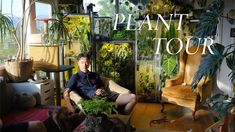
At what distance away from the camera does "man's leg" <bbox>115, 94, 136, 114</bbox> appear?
127 inches

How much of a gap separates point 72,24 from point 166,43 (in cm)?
178

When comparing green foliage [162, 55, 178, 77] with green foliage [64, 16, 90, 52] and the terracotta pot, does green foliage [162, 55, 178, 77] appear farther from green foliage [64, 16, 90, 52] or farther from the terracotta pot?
the terracotta pot

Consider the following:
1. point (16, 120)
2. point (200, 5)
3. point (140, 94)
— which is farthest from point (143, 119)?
point (200, 5)

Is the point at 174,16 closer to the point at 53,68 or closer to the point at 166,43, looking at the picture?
the point at 166,43

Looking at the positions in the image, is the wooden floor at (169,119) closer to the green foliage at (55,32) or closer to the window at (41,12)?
the green foliage at (55,32)

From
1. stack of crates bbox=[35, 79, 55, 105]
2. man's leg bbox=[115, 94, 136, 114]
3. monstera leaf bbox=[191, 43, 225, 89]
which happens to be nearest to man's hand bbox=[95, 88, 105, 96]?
man's leg bbox=[115, 94, 136, 114]

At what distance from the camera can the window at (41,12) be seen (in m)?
4.55

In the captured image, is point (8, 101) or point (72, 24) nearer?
point (8, 101)

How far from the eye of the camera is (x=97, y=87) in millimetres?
3617

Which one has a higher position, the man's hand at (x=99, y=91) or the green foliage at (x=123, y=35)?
the green foliage at (x=123, y=35)

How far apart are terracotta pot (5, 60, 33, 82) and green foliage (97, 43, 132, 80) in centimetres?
166

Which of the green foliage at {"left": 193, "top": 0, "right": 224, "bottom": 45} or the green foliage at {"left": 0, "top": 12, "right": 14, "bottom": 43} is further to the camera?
the green foliage at {"left": 0, "top": 12, "right": 14, "bottom": 43}

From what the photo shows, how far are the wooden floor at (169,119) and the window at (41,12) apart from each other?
7.32 ft

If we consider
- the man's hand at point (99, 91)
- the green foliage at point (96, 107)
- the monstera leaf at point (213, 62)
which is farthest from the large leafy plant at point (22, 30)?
the monstera leaf at point (213, 62)
